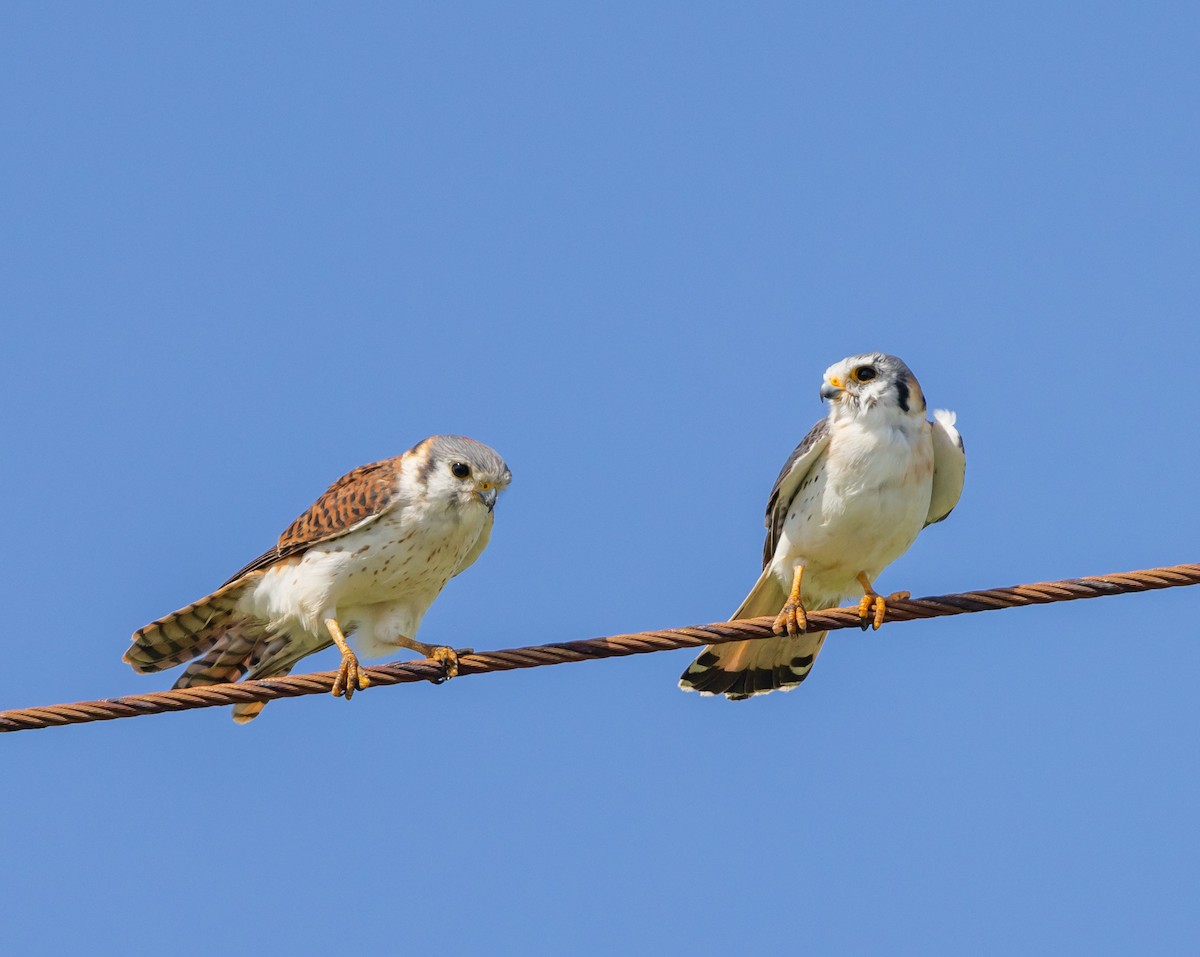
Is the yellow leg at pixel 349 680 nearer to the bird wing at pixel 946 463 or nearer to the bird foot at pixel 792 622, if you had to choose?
the bird foot at pixel 792 622

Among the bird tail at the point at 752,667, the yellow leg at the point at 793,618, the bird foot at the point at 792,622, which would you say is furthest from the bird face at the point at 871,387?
the bird tail at the point at 752,667

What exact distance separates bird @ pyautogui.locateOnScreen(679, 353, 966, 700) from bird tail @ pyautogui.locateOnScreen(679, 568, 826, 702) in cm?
23

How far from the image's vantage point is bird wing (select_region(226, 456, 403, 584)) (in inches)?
300

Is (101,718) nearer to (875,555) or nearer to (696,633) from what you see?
(696,633)

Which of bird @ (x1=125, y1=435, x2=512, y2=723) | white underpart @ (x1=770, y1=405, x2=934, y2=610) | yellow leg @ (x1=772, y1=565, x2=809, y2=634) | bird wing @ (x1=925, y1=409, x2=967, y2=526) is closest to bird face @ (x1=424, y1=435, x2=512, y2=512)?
bird @ (x1=125, y1=435, x2=512, y2=723)

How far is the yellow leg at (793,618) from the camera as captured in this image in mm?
6496

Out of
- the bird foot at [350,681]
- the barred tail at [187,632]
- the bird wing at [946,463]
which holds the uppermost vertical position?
the bird wing at [946,463]

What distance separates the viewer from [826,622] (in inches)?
266

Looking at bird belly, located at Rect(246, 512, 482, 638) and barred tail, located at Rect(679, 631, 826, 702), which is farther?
barred tail, located at Rect(679, 631, 826, 702)

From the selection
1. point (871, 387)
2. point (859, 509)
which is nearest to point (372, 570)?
point (859, 509)

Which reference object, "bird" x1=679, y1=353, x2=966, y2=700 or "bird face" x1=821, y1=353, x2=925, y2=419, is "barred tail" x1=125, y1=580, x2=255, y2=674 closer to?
"bird" x1=679, y1=353, x2=966, y2=700

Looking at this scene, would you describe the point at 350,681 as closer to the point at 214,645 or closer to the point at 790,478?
the point at 214,645

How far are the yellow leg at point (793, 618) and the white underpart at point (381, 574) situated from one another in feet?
4.71

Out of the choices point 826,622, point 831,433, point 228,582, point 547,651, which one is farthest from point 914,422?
point 228,582
